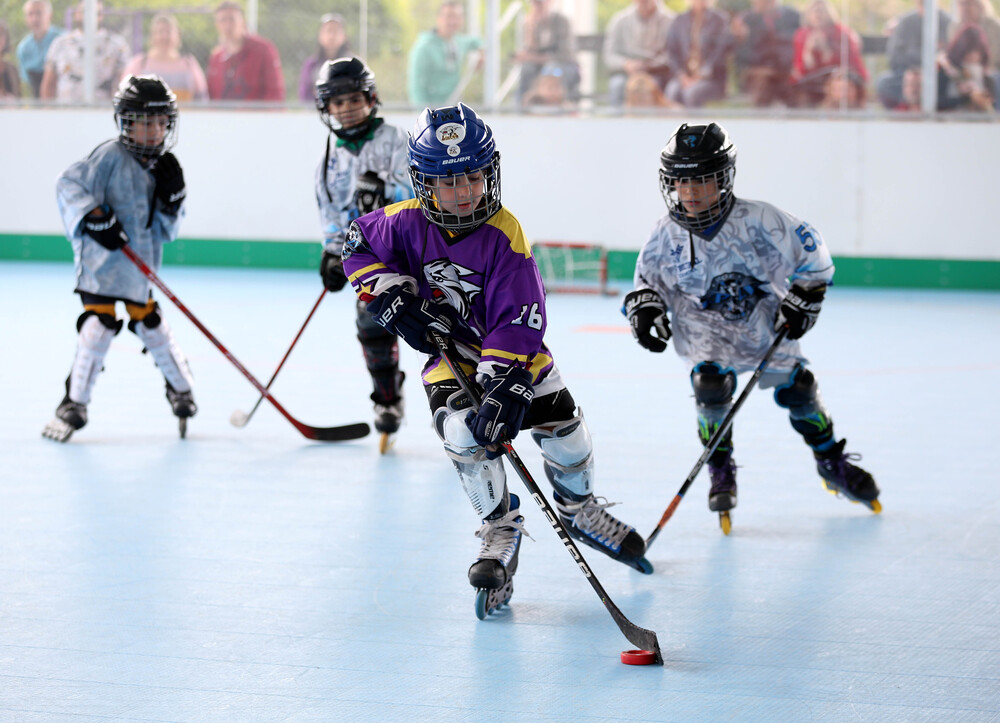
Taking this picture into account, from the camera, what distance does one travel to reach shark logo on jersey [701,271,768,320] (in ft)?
11.7

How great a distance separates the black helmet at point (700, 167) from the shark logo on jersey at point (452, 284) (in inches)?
27.8

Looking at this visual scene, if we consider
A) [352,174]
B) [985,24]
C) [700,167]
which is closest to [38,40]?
[352,174]

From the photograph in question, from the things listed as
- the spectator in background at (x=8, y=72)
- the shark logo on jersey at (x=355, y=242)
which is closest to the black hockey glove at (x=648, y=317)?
the shark logo on jersey at (x=355, y=242)

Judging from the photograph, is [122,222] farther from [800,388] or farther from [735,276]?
[800,388]

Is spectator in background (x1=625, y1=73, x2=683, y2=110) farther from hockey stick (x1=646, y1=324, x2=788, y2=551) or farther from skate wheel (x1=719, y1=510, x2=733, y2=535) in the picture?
skate wheel (x1=719, y1=510, x2=733, y2=535)

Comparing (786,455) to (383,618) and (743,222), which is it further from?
(383,618)

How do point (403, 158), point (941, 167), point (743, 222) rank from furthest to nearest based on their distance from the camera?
point (941, 167), point (403, 158), point (743, 222)

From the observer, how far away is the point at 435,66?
10547mm

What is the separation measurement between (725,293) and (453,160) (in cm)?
114

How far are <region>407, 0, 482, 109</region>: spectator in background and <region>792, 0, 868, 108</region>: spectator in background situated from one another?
2698mm

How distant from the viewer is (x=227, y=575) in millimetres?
3209

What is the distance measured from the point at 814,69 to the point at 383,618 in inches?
315

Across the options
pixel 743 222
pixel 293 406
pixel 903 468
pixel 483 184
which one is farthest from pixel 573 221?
pixel 483 184

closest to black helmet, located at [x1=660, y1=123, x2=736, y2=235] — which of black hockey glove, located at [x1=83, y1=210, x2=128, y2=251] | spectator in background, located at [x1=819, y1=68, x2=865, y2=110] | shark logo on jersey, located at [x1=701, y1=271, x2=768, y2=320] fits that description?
shark logo on jersey, located at [x1=701, y1=271, x2=768, y2=320]
